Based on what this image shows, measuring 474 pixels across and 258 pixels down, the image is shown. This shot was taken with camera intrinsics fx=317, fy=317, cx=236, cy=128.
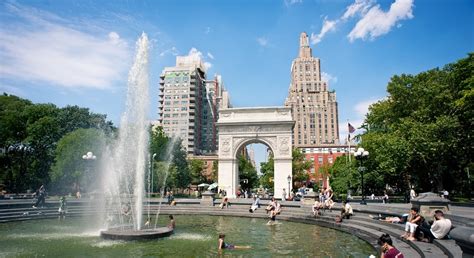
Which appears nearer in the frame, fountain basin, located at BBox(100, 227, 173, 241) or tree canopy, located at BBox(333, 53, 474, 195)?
fountain basin, located at BBox(100, 227, 173, 241)

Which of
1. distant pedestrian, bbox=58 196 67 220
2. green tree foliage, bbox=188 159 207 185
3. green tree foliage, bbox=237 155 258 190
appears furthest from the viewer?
green tree foliage, bbox=237 155 258 190

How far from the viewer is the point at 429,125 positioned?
2533cm

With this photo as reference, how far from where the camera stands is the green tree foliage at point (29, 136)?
3731 cm

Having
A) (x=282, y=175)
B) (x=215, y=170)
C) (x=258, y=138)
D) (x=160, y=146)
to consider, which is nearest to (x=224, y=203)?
(x=282, y=175)

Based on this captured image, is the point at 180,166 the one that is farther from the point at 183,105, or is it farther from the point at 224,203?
the point at 183,105

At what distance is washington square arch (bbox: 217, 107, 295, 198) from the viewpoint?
35.7 m

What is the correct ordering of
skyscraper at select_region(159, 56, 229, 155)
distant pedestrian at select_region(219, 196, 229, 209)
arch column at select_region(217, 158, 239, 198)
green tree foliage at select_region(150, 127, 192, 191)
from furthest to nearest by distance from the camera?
skyscraper at select_region(159, 56, 229, 155)
green tree foliage at select_region(150, 127, 192, 191)
arch column at select_region(217, 158, 239, 198)
distant pedestrian at select_region(219, 196, 229, 209)

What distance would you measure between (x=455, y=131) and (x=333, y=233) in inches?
711

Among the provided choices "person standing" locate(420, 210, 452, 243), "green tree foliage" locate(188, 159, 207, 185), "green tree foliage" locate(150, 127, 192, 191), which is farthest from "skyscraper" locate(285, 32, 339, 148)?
"person standing" locate(420, 210, 452, 243)

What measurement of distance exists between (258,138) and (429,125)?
17.2 meters

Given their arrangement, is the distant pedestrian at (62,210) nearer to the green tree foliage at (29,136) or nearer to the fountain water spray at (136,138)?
the fountain water spray at (136,138)

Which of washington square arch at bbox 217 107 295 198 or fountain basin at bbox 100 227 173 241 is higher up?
washington square arch at bbox 217 107 295 198

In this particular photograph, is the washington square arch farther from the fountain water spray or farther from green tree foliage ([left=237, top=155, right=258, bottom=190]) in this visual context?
green tree foliage ([left=237, top=155, right=258, bottom=190])

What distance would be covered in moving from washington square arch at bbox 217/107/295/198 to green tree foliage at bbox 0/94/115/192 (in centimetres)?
2179
